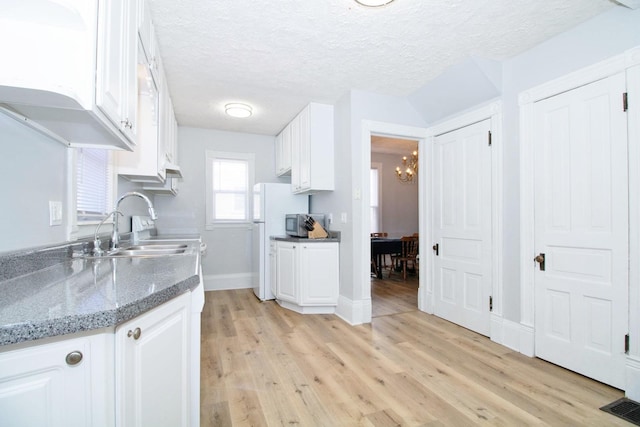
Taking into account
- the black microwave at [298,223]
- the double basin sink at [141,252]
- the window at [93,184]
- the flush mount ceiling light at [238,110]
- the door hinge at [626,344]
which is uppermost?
the flush mount ceiling light at [238,110]

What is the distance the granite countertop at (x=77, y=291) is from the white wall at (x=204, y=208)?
3091mm

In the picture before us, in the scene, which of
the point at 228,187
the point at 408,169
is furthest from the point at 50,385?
the point at 408,169

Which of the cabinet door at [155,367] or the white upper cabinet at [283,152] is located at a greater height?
the white upper cabinet at [283,152]

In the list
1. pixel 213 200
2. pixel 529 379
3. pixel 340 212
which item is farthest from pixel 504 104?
pixel 213 200

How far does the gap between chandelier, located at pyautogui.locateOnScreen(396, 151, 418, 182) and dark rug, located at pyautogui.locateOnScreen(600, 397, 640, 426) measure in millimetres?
4699

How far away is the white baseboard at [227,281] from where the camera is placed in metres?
4.66

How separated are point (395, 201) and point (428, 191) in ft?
12.2

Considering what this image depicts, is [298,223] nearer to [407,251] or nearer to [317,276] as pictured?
[317,276]

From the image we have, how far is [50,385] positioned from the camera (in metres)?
0.73

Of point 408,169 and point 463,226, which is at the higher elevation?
point 408,169

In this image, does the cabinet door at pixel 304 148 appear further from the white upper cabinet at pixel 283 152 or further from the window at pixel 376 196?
the window at pixel 376 196

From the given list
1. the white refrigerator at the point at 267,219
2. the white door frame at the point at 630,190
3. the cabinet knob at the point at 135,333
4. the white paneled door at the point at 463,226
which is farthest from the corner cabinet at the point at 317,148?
the cabinet knob at the point at 135,333

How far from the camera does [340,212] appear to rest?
3.51 m

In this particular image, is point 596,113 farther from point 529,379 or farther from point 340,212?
point 340,212
